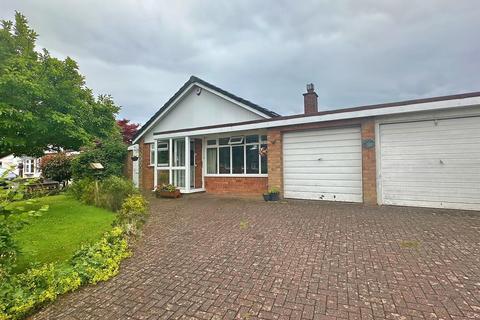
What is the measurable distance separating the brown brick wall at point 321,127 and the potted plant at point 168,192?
440 centimetres

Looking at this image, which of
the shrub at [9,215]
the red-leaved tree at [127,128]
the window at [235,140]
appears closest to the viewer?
the shrub at [9,215]

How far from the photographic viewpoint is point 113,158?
52.6ft

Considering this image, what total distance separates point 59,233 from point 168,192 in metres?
6.01

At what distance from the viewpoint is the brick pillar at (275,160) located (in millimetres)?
9675

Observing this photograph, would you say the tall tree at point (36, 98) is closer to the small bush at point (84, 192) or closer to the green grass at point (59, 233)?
the small bush at point (84, 192)

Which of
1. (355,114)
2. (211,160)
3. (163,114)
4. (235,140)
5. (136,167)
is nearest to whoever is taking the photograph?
(355,114)

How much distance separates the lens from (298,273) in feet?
11.3

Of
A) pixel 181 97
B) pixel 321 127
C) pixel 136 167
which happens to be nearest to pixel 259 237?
pixel 321 127

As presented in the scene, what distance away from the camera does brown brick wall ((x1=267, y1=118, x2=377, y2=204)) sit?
7.86 meters

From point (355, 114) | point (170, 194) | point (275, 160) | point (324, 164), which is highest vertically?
point (355, 114)

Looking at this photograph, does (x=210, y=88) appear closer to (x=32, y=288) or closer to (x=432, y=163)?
(x=432, y=163)

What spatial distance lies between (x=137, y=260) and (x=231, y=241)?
67.5 inches

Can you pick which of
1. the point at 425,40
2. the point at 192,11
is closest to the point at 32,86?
the point at 192,11

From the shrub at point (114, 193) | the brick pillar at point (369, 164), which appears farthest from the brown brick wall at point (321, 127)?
the shrub at point (114, 193)
